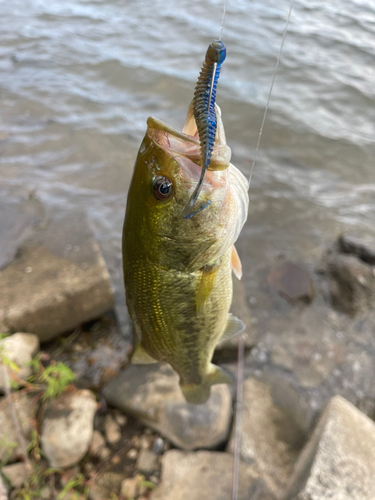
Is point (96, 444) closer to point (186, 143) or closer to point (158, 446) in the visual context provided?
point (158, 446)

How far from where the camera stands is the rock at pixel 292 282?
4375mm

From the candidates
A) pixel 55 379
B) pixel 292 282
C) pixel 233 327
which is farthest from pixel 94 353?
pixel 292 282

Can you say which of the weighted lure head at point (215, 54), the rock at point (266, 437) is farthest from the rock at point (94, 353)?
the weighted lure head at point (215, 54)

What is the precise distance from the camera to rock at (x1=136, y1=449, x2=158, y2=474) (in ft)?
8.93

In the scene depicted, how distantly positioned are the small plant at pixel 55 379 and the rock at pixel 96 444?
446mm

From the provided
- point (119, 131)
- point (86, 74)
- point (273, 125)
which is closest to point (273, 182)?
point (273, 125)

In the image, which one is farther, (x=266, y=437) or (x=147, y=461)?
(x=266, y=437)

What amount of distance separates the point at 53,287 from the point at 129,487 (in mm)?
1791

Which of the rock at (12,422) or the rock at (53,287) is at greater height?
the rock at (53,287)

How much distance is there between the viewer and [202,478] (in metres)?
2.70

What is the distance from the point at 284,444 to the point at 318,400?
0.69 meters

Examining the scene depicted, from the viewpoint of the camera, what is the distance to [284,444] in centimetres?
305

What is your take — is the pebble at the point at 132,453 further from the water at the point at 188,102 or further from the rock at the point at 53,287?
the water at the point at 188,102

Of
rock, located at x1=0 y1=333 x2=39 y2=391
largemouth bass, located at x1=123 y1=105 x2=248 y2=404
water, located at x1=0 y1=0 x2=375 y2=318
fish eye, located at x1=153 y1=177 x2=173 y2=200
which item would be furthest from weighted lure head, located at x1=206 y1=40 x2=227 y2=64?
water, located at x1=0 y1=0 x2=375 y2=318
